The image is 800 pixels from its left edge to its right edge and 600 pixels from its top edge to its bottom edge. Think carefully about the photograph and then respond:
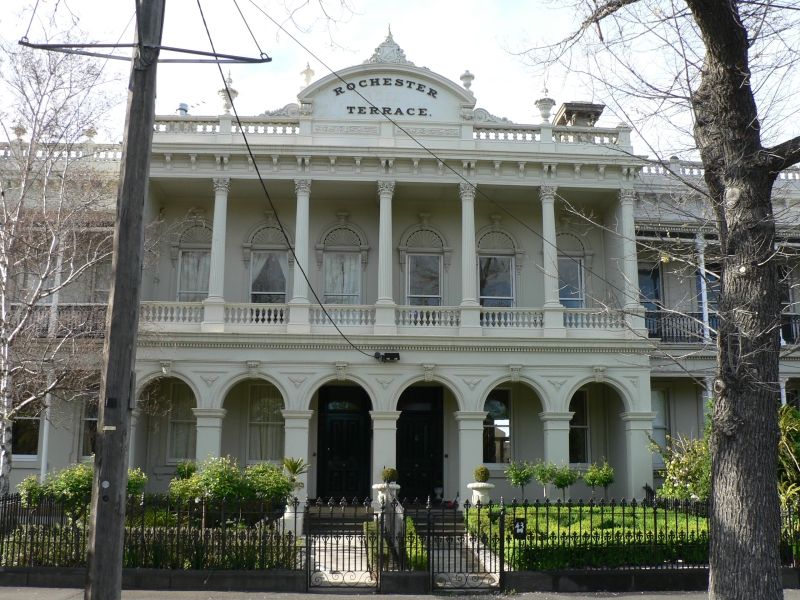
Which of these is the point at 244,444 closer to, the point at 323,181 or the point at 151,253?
the point at 151,253

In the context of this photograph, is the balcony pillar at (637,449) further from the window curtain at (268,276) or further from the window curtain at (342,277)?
the window curtain at (268,276)

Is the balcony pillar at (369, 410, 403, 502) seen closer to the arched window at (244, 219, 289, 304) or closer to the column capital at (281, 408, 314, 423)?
the column capital at (281, 408, 314, 423)

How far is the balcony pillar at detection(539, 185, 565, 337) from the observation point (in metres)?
21.4

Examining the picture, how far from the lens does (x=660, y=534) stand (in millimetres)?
12984

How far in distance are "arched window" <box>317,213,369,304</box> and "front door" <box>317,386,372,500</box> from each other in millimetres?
2819

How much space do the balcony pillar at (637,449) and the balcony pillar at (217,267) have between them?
11277 millimetres

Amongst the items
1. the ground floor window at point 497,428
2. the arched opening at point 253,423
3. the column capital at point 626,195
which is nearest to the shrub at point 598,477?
the ground floor window at point 497,428

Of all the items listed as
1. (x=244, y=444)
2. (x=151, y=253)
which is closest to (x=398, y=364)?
(x=244, y=444)

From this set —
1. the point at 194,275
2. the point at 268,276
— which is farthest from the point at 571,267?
the point at 194,275

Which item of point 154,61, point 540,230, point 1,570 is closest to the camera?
point 154,61

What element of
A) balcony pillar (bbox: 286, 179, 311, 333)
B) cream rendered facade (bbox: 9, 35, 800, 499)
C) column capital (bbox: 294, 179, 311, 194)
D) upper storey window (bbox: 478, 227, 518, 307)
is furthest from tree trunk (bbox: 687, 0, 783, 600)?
upper storey window (bbox: 478, 227, 518, 307)

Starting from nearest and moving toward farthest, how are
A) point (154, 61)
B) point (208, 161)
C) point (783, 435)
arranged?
1. point (154, 61)
2. point (783, 435)
3. point (208, 161)

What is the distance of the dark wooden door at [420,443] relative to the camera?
22641mm

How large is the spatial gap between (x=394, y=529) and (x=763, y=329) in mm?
7750
